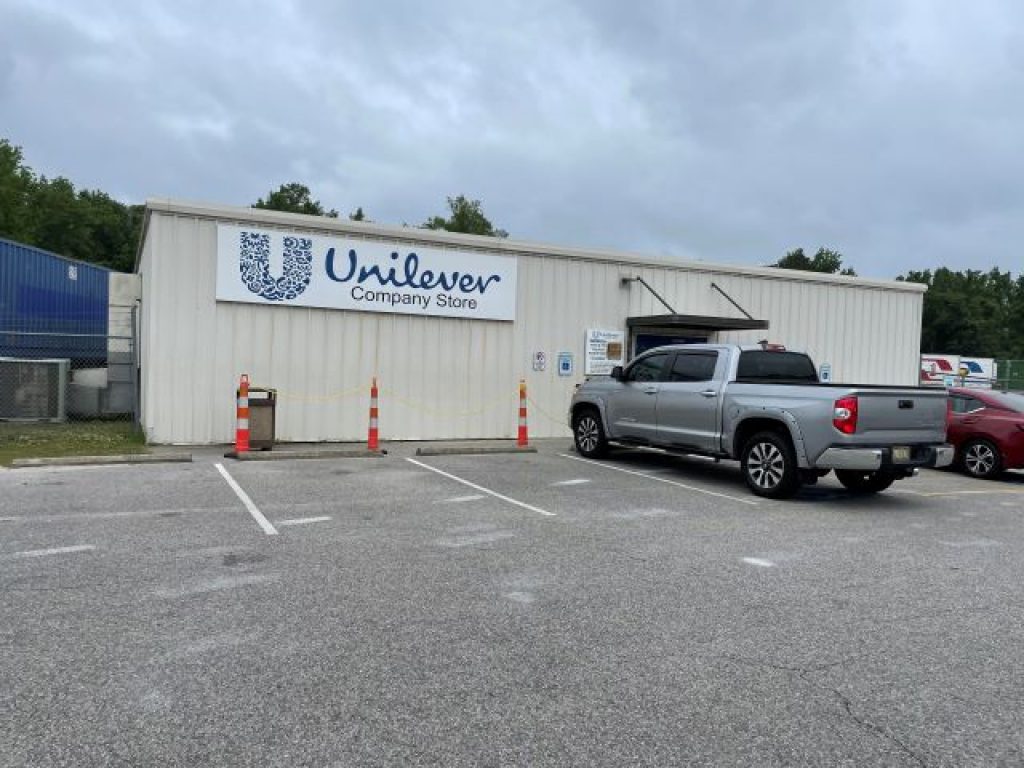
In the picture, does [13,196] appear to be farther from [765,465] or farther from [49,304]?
[765,465]

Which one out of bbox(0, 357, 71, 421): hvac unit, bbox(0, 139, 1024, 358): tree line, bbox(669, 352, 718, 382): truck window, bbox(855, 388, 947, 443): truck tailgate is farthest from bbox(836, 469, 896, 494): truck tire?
bbox(0, 139, 1024, 358): tree line

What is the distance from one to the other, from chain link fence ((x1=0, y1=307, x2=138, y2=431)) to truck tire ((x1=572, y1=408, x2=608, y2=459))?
8.46 m

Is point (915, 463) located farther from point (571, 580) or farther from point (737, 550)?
point (571, 580)

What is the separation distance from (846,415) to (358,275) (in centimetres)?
926

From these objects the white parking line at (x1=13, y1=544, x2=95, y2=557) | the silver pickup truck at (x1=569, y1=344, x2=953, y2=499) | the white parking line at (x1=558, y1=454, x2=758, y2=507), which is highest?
the silver pickup truck at (x1=569, y1=344, x2=953, y2=499)

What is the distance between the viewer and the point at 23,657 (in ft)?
13.6

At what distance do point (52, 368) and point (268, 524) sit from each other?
11.8 m

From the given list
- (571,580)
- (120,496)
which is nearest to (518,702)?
(571,580)

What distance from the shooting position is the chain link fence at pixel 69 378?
16.6m

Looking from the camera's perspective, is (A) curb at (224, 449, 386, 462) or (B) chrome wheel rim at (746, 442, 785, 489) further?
(A) curb at (224, 449, 386, 462)

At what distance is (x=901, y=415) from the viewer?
943 cm

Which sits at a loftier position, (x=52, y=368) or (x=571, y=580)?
(x=52, y=368)

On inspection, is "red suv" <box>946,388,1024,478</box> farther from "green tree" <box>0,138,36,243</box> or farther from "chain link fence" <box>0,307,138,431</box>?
"green tree" <box>0,138,36,243</box>

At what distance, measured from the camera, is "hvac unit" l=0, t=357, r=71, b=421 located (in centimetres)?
1661
